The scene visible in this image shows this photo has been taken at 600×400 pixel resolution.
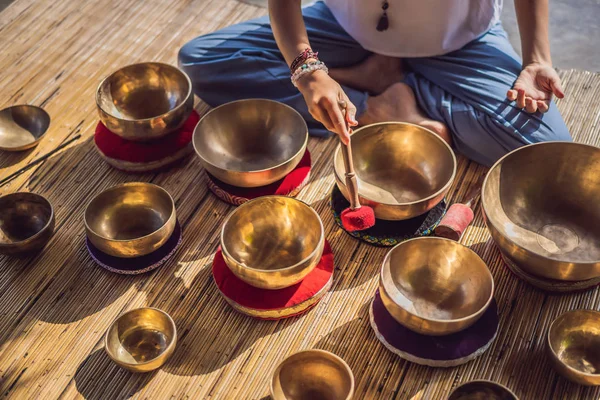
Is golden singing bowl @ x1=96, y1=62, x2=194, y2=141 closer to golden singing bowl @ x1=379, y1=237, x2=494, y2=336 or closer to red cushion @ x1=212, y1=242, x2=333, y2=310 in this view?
red cushion @ x1=212, y1=242, x2=333, y2=310

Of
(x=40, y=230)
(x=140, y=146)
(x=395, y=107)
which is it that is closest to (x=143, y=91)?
(x=140, y=146)

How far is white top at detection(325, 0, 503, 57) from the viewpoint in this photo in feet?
7.00

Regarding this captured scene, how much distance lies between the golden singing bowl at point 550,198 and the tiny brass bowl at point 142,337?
0.92 metres

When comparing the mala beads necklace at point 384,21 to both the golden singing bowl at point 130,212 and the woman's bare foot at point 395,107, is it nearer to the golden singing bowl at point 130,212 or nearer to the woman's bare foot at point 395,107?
the woman's bare foot at point 395,107

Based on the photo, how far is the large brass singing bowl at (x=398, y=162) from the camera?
79.9 inches

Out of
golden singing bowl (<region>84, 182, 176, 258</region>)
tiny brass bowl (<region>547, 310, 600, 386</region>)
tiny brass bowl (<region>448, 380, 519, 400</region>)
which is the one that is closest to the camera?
tiny brass bowl (<region>448, 380, 519, 400</region>)

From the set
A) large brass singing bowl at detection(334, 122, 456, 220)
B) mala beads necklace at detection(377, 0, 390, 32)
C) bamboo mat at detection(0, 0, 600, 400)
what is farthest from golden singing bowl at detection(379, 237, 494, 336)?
mala beads necklace at detection(377, 0, 390, 32)

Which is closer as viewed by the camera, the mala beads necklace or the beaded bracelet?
the beaded bracelet

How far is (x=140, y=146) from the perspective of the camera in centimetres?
219

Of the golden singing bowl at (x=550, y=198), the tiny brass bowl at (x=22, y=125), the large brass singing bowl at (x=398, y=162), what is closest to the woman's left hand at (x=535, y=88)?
the golden singing bowl at (x=550, y=198)

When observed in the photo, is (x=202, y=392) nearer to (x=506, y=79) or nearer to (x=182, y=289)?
(x=182, y=289)

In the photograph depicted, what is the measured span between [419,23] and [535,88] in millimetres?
414

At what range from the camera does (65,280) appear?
192cm

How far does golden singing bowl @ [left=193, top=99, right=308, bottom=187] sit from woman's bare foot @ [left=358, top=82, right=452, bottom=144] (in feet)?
0.83
